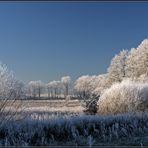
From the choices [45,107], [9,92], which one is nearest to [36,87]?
[45,107]

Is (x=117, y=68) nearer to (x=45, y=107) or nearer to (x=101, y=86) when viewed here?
(x=101, y=86)

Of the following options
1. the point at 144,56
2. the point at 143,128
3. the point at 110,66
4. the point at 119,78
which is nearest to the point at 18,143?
the point at 143,128

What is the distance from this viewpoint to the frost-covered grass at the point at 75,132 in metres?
9.73

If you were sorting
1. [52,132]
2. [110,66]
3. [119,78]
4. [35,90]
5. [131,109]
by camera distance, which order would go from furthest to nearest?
[35,90] → [110,66] → [119,78] → [131,109] → [52,132]

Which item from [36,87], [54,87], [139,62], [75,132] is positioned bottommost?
[75,132]

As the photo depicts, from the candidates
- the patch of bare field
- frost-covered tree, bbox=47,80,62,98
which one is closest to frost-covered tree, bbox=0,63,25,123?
the patch of bare field

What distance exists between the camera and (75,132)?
11016 mm

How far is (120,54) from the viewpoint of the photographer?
68500mm

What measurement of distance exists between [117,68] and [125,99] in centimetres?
4728

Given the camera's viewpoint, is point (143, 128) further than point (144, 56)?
No

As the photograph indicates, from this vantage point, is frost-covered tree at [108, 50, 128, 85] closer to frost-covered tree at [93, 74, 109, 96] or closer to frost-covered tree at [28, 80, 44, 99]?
frost-covered tree at [93, 74, 109, 96]

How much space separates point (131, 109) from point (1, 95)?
8.15 m

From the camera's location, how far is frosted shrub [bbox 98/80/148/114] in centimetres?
1848

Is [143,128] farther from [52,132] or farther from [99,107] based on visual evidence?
[99,107]
